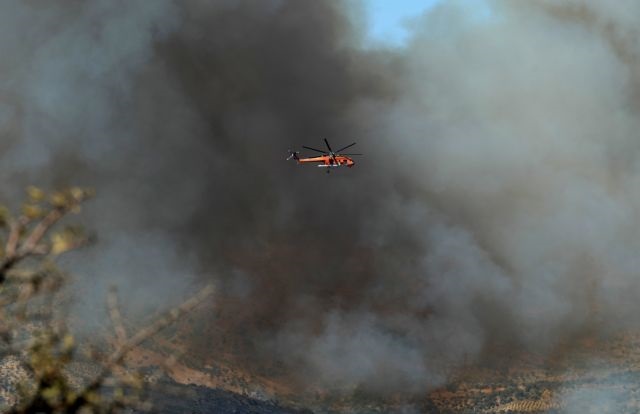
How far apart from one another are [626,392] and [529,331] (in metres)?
11.5

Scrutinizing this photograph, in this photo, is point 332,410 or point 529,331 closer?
point 332,410

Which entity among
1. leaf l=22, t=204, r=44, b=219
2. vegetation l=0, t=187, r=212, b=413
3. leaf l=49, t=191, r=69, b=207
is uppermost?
leaf l=49, t=191, r=69, b=207

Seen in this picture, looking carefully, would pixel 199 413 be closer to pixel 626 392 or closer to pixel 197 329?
pixel 197 329

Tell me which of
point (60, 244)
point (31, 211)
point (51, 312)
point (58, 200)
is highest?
point (58, 200)

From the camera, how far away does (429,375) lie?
2255 inches

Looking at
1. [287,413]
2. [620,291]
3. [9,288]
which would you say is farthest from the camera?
[620,291]

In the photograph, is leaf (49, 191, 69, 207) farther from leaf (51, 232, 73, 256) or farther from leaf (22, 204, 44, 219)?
leaf (51, 232, 73, 256)

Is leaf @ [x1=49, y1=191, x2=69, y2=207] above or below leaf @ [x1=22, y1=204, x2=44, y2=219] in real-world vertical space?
above

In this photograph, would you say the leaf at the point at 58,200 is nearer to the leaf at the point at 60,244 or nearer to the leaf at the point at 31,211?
the leaf at the point at 31,211

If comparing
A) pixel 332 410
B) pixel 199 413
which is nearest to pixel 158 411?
pixel 199 413

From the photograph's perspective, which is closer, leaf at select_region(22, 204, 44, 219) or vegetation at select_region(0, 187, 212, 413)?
leaf at select_region(22, 204, 44, 219)

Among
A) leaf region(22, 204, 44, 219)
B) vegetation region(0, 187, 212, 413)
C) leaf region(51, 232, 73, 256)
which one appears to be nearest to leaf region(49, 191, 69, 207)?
vegetation region(0, 187, 212, 413)

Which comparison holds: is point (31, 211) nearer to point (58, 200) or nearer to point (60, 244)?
point (58, 200)

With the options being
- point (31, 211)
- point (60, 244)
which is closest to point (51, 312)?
point (60, 244)
